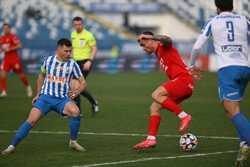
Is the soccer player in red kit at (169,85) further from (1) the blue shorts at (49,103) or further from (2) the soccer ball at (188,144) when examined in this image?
(1) the blue shorts at (49,103)

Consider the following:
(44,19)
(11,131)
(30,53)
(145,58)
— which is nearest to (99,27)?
(44,19)

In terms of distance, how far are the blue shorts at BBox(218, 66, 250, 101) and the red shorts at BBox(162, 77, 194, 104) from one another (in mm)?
1926

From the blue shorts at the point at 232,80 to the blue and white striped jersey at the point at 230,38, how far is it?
0.25 feet

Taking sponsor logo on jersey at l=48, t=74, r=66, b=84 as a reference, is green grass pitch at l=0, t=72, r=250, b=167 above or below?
below

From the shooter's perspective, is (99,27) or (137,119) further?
(99,27)

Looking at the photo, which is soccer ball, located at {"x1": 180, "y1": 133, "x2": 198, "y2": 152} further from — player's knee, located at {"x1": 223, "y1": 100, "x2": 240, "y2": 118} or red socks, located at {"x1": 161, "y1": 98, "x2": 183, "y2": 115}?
player's knee, located at {"x1": 223, "y1": 100, "x2": 240, "y2": 118}

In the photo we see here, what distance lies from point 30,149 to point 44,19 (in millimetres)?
35282

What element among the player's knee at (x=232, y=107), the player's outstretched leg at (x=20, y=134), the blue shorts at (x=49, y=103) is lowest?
the player's outstretched leg at (x=20, y=134)

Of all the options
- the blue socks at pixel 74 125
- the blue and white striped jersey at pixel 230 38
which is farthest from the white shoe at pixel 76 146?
the blue and white striped jersey at pixel 230 38

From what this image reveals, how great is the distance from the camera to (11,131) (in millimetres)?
15375

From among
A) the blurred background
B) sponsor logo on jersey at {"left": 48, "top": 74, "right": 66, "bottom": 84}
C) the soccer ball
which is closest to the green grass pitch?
the soccer ball

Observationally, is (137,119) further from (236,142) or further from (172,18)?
(172,18)

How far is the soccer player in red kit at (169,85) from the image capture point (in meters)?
12.7

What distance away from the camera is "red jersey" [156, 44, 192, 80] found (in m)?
12.9
